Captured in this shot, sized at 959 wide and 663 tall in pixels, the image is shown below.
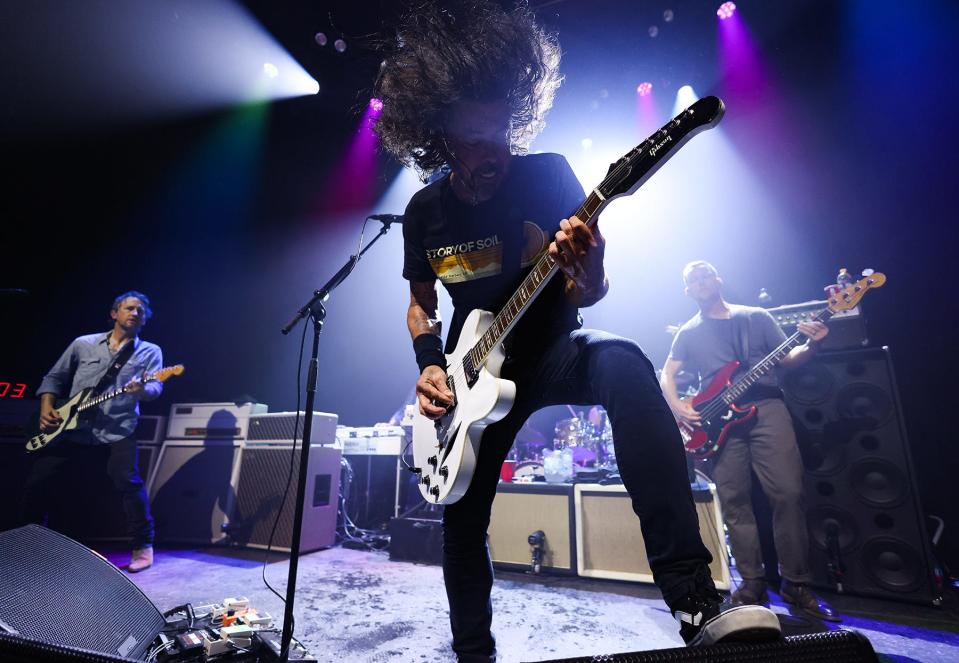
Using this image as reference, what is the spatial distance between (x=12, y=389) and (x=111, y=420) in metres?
3.26

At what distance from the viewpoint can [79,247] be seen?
691 centimetres

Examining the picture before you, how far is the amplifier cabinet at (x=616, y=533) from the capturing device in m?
3.69

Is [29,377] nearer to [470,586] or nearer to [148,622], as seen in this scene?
[148,622]

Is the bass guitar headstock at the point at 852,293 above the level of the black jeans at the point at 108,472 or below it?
above

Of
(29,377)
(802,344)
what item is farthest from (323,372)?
(802,344)

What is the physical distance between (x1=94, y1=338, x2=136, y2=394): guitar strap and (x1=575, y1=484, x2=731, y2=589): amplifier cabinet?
4909mm

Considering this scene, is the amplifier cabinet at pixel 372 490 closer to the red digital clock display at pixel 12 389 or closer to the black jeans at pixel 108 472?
the black jeans at pixel 108 472

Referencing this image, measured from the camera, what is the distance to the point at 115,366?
4844mm

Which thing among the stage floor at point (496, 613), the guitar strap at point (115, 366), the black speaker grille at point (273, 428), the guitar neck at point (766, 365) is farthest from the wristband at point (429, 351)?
the guitar strap at point (115, 366)

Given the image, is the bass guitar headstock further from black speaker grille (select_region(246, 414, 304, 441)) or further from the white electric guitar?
black speaker grille (select_region(246, 414, 304, 441))

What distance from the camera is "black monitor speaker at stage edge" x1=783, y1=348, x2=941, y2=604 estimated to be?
3193 mm

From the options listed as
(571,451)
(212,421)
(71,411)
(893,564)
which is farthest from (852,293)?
(71,411)

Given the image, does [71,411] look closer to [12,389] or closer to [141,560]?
[141,560]

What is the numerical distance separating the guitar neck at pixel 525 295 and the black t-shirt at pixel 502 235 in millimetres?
76
